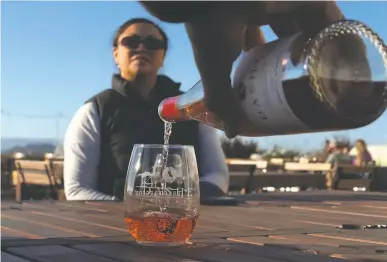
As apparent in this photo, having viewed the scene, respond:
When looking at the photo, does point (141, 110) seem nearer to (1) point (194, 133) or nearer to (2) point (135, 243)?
(1) point (194, 133)

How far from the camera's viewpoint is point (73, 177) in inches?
77.5

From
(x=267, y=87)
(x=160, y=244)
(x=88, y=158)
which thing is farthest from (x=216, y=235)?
(x=88, y=158)

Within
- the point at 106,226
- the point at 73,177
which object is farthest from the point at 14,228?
the point at 73,177

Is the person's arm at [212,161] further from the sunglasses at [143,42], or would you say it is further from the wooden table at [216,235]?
the wooden table at [216,235]

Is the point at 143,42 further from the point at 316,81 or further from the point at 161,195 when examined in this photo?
the point at 316,81

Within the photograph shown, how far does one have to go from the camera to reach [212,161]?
207 cm

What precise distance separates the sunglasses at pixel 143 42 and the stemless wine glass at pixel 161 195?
125cm

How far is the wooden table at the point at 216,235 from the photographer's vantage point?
702 millimetres

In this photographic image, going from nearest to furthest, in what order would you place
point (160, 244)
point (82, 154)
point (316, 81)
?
point (316, 81), point (160, 244), point (82, 154)

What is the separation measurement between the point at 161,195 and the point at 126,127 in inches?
50.8

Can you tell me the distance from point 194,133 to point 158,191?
1.35m

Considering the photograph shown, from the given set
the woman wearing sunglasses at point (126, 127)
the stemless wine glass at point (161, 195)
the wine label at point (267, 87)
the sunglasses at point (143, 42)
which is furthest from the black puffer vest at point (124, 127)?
the wine label at point (267, 87)

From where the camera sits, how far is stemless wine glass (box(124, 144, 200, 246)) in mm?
767

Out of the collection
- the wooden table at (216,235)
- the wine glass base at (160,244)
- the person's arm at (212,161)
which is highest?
the person's arm at (212,161)
